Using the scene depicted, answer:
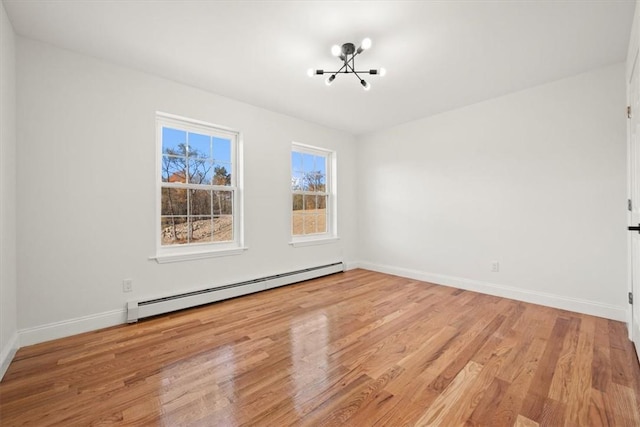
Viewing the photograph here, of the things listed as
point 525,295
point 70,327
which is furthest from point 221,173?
point 525,295

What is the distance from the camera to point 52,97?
93.4 inches

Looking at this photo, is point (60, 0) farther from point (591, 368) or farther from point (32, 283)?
point (591, 368)

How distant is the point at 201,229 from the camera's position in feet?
11.1

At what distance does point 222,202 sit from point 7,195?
188 centimetres

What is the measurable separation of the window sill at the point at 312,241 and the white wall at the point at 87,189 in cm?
123

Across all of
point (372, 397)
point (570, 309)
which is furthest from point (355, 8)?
point (570, 309)

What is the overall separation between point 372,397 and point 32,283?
287 cm

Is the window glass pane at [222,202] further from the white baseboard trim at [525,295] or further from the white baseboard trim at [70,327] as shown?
the white baseboard trim at [525,295]

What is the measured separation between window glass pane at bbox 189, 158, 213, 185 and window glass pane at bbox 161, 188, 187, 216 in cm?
20

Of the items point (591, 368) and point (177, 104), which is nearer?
point (591, 368)

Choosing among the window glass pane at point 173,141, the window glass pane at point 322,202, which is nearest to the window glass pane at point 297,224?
the window glass pane at point 322,202

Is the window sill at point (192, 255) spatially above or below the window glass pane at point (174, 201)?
below

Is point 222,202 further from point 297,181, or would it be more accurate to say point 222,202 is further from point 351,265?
point 351,265

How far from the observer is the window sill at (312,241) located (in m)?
4.25
